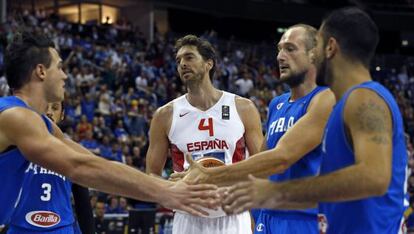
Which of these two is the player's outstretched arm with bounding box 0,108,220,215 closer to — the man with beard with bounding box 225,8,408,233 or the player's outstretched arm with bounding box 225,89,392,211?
the man with beard with bounding box 225,8,408,233

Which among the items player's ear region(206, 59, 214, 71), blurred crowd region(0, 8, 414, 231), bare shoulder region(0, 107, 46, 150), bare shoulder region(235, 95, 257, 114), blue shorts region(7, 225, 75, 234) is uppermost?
blurred crowd region(0, 8, 414, 231)

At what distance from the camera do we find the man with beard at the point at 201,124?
6.95m

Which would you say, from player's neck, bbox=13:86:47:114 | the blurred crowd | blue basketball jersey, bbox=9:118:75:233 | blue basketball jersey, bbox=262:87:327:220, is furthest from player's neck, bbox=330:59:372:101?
the blurred crowd

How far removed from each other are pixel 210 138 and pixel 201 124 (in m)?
0.18

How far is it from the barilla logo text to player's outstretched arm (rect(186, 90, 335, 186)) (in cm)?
170

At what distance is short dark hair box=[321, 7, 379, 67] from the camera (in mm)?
3842

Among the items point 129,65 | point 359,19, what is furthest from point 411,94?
point 359,19

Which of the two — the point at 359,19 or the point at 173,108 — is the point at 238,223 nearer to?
the point at 173,108

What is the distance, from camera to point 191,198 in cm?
441

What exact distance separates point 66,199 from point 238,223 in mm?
1690

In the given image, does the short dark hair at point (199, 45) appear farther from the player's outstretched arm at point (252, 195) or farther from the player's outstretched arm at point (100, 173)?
the player's outstretched arm at point (252, 195)

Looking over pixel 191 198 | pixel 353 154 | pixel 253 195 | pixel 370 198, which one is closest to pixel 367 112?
pixel 353 154

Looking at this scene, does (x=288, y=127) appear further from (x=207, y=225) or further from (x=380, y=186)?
(x=380, y=186)

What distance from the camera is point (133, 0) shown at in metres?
33.3
